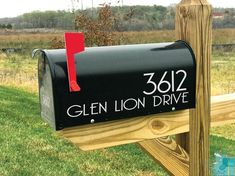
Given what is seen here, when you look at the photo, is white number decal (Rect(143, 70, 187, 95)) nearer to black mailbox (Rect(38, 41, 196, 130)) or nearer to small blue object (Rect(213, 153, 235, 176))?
black mailbox (Rect(38, 41, 196, 130))

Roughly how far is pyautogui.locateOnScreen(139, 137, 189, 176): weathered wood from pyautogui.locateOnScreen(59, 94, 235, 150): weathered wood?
8 cm

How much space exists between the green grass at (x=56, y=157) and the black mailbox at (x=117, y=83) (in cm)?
247

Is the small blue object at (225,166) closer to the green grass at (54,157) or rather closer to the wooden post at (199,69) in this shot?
the wooden post at (199,69)

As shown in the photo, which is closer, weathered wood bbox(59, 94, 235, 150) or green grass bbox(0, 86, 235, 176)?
weathered wood bbox(59, 94, 235, 150)

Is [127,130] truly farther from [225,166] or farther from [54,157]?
[54,157]

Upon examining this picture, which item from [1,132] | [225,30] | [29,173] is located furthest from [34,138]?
[225,30]

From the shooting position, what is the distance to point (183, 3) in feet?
5.07

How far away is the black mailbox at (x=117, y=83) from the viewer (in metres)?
1.25

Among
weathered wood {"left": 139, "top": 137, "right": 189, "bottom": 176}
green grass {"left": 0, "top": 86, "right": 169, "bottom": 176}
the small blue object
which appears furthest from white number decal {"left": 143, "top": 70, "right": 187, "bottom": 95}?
green grass {"left": 0, "top": 86, "right": 169, "bottom": 176}

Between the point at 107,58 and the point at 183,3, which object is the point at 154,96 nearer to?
the point at 107,58

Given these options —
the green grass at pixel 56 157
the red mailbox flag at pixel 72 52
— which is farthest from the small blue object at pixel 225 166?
the green grass at pixel 56 157

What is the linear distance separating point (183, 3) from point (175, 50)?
0.67 feet

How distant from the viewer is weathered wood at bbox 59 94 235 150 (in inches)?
51.7

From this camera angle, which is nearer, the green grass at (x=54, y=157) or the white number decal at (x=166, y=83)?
the white number decal at (x=166, y=83)
